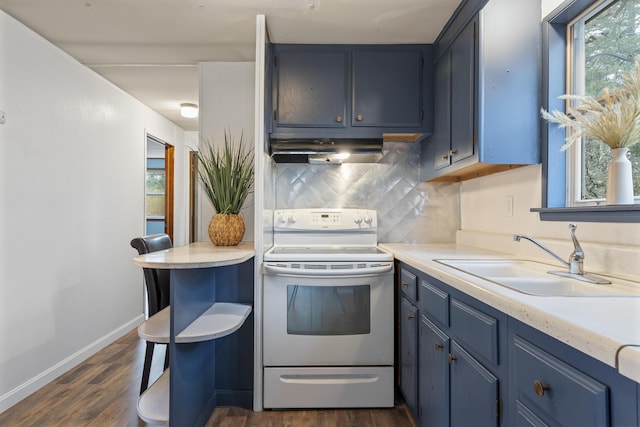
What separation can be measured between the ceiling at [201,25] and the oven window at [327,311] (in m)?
1.57

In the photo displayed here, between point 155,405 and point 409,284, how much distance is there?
136 centimetres

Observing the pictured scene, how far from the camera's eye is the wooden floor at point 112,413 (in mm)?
1821

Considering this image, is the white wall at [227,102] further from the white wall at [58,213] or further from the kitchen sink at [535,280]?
the kitchen sink at [535,280]

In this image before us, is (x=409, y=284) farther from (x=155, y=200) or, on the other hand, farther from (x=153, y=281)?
(x=155, y=200)

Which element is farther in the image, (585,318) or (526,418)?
(526,418)

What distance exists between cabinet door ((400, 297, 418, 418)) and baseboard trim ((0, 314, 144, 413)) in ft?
7.49

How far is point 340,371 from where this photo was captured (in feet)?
6.30

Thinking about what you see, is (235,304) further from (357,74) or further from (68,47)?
(68,47)

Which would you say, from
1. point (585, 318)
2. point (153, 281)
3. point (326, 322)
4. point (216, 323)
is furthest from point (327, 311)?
point (585, 318)

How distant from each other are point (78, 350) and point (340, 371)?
205 cm

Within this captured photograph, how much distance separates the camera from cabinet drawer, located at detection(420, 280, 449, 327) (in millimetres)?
1316

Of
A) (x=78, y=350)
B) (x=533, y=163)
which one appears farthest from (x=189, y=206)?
(x=533, y=163)

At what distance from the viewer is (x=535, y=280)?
1271mm

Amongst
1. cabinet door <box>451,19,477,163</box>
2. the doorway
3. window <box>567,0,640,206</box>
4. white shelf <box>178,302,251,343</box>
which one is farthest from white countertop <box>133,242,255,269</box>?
the doorway
